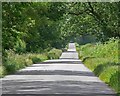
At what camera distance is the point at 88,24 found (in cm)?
4456

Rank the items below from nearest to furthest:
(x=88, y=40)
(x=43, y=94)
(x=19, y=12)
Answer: (x=43, y=94)
(x=19, y=12)
(x=88, y=40)

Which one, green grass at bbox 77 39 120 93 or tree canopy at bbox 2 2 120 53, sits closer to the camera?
green grass at bbox 77 39 120 93

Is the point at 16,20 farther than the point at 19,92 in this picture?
Yes

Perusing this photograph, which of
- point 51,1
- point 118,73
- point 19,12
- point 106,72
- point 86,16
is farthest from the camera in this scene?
point 86,16

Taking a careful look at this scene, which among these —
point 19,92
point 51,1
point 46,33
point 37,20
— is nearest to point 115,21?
point 51,1

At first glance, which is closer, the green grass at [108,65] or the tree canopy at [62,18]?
the green grass at [108,65]

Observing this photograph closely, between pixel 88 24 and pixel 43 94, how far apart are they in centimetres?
2605

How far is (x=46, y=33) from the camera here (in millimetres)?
77062

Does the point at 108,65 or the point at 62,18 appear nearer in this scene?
the point at 108,65

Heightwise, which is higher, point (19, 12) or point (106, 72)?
point (19, 12)

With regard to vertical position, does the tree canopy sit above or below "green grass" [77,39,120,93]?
above

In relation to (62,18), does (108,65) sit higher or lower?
lower

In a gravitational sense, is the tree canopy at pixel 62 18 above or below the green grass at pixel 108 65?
above

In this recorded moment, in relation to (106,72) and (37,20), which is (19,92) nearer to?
(106,72)
